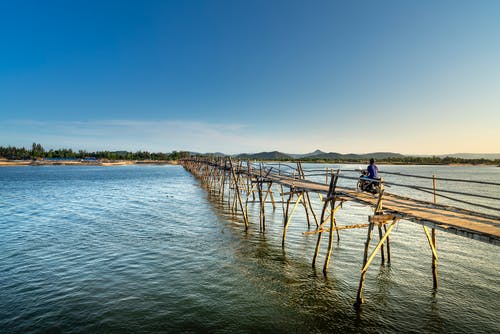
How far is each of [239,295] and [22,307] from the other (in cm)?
740

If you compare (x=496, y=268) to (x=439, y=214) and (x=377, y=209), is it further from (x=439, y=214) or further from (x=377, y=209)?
(x=377, y=209)

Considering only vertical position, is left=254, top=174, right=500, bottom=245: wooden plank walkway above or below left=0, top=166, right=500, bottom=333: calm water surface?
above

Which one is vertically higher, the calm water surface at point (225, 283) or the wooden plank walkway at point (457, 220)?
the wooden plank walkway at point (457, 220)

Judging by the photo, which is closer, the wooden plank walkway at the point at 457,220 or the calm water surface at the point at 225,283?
the wooden plank walkway at the point at 457,220

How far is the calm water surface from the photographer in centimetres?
895

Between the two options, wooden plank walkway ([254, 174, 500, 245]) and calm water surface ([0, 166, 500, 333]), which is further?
calm water surface ([0, 166, 500, 333])

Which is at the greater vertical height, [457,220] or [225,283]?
[457,220]

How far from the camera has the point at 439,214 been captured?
10539mm

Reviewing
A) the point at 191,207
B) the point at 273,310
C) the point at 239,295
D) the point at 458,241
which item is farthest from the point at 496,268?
the point at 191,207

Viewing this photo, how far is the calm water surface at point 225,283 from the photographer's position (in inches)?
352

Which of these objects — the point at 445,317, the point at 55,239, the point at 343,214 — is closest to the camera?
the point at 445,317

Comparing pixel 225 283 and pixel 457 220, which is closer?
pixel 457 220

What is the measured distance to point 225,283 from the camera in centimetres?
1165

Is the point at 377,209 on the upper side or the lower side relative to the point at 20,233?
upper
